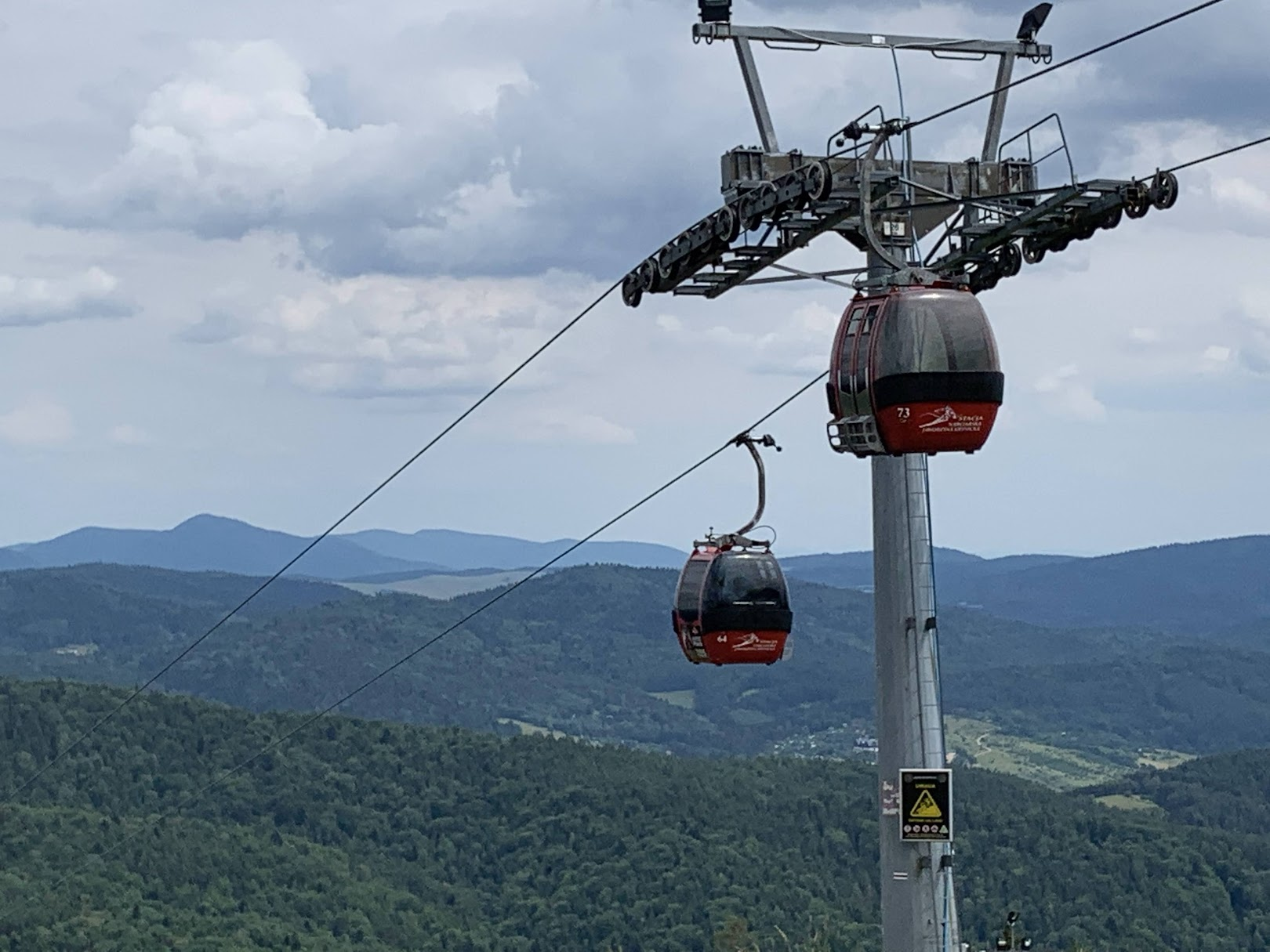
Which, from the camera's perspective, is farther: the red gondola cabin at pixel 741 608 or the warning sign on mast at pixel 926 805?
the red gondola cabin at pixel 741 608

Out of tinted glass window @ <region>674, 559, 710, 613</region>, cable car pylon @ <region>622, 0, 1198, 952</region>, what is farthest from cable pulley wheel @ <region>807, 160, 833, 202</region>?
tinted glass window @ <region>674, 559, 710, 613</region>

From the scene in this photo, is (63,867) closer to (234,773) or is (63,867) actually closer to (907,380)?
(234,773)

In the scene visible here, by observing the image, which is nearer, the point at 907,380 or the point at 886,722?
the point at 907,380

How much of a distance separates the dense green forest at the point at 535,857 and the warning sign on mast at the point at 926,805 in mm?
104227

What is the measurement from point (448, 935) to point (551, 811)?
30.4m

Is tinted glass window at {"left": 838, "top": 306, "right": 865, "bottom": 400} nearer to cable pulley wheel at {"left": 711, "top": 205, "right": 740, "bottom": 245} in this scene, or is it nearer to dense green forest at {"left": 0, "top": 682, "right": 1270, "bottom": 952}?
cable pulley wheel at {"left": 711, "top": 205, "right": 740, "bottom": 245}

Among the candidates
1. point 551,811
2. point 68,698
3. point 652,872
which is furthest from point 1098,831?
point 68,698

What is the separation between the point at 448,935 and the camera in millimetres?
155000

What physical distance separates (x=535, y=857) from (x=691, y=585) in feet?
515

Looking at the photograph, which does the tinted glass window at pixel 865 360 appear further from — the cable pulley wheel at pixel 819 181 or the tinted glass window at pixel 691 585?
the tinted glass window at pixel 691 585

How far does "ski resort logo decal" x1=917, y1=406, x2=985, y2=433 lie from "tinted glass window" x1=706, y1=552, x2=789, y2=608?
6909 mm

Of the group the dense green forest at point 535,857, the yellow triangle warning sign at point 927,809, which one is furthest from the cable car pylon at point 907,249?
the dense green forest at point 535,857

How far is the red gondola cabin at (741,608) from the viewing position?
74.5 feet

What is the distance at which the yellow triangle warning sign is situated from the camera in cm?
1923
